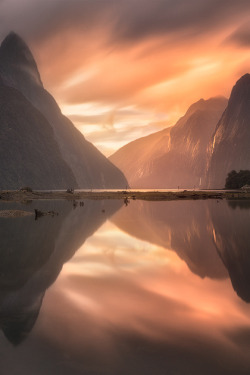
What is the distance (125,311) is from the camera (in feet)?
28.7

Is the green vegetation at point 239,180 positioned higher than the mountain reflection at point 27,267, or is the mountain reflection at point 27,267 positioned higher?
the green vegetation at point 239,180

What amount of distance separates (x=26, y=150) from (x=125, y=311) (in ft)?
519

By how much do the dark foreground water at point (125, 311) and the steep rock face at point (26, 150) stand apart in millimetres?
132165

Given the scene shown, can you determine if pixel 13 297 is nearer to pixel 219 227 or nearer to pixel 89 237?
pixel 89 237

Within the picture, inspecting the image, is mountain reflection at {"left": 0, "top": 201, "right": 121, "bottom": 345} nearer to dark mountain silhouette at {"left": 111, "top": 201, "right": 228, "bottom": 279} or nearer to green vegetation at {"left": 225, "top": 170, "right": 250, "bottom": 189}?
dark mountain silhouette at {"left": 111, "top": 201, "right": 228, "bottom": 279}

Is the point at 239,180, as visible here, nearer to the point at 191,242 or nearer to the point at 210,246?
the point at 191,242

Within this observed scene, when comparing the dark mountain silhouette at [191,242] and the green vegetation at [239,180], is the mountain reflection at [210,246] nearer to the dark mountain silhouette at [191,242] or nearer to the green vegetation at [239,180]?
the dark mountain silhouette at [191,242]

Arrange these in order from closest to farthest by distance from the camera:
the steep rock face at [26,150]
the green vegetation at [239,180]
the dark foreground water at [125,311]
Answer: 1. the dark foreground water at [125,311]
2. the green vegetation at [239,180]
3. the steep rock face at [26,150]

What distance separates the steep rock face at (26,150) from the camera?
148000 millimetres

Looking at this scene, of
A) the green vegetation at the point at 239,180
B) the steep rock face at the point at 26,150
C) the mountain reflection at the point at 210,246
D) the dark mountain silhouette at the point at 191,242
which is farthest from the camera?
the steep rock face at the point at 26,150

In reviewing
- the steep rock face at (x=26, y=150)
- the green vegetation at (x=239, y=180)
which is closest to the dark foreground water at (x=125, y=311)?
the green vegetation at (x=239, y=180)

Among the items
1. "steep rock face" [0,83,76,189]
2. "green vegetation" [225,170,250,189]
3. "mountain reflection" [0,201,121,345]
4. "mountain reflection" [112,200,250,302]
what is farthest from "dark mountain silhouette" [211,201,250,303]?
"steep rock face" [0,83,76,189]

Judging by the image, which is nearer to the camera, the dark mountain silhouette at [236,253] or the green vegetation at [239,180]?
the dark mountain silhouette at [236,253]

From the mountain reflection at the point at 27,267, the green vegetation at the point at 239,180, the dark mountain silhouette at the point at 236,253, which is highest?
the green vegetation at the point at 239,180
